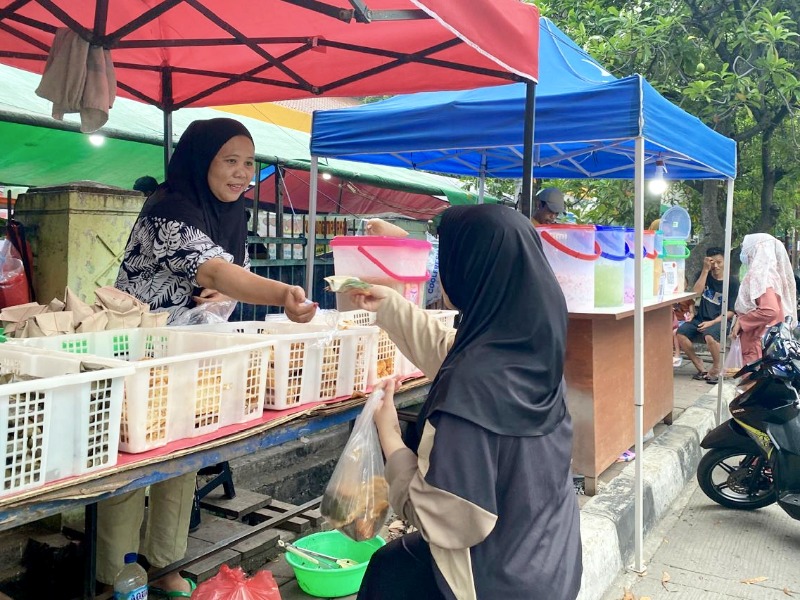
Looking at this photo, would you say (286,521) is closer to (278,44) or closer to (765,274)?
(278,44)

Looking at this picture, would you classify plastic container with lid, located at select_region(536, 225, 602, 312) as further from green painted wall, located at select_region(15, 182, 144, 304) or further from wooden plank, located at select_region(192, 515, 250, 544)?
green painted wall, located at select_region(15, 182, 144, 304)

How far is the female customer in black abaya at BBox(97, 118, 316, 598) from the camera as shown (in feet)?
8.04

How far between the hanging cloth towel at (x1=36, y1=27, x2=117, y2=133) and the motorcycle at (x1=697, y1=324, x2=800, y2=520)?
3938 mm

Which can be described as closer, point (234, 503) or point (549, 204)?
point (234, 503)

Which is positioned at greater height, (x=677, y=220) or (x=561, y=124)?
(x=677, y=220)

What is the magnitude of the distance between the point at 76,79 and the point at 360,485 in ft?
7.02

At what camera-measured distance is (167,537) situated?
8.91 feet

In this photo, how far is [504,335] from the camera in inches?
70.0

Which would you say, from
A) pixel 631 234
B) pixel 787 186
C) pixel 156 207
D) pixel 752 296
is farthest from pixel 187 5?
pixel 787 186

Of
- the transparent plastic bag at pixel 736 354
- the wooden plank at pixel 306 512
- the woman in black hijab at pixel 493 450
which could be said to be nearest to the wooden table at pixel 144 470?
the woman in black hijab at pixel 493 450

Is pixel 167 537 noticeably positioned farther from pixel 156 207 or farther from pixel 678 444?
pixel 678 444

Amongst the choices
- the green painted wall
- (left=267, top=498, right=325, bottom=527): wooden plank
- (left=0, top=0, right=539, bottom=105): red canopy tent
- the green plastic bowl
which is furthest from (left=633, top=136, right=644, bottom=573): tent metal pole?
the green painted wall

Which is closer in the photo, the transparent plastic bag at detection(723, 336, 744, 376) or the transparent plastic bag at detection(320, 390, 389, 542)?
the transparent plastic bag at detection(320, 390, 389, 542)

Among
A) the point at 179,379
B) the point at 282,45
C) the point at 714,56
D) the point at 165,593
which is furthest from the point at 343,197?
the point at 179,379
